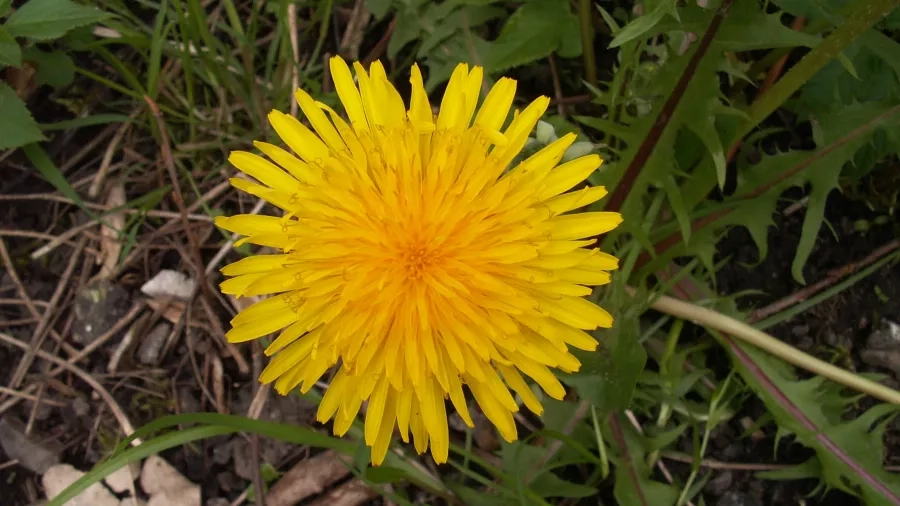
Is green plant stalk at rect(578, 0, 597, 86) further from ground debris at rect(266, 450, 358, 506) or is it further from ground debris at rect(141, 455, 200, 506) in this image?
ground debris at rect(141, 455, 200, 506)

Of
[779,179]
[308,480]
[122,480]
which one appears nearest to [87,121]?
[122,480]

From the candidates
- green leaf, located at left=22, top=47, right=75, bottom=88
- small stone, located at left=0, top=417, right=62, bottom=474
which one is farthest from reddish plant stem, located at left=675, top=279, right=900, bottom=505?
green leaf, located at left=22, top=47, right=75, bottom=88

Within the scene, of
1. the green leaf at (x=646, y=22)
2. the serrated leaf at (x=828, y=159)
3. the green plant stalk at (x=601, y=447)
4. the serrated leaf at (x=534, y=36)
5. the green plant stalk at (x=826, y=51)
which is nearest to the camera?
the green leaf at (x=646, y=22)

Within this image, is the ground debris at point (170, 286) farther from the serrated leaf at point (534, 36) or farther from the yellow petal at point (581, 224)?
the yellow petal at point (581, 224)

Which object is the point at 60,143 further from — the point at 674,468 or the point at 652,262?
the point at 674,468

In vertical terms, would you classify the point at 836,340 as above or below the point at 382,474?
above

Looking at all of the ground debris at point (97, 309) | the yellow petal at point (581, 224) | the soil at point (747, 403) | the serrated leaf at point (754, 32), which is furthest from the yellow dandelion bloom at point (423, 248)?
the ground debris at point (97, 309)

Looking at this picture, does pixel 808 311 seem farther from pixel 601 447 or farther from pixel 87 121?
pixel 87 121
